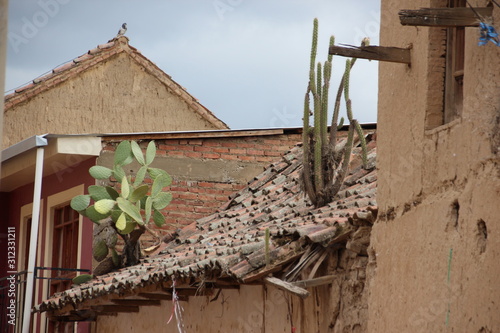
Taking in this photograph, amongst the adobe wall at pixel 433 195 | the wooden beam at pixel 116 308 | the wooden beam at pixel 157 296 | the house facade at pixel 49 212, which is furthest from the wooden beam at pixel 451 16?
the house facade at pixel 49 212

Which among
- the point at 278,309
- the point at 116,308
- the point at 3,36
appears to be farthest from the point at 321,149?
the point at 3,36

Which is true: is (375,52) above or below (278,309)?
above

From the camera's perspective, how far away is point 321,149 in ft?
32.9

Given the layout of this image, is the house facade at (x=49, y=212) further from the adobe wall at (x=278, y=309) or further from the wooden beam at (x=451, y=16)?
the wooden beam at (x=451, y=16)

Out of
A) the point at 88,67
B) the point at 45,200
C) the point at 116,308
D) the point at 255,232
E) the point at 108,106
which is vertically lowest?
the point at 116,308

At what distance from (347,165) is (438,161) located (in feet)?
12.5

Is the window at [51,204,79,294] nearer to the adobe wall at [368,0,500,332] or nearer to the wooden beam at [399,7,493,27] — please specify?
the adobe wall at [368,0,500,332]

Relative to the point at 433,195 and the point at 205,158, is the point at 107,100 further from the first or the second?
the point at 433,195

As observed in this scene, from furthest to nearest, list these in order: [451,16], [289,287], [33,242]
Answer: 1. [33,242]
2. [289,287]
3. [451,16]

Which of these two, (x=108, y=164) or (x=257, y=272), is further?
(x=108, y=164)

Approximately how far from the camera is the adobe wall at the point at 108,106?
18172mm

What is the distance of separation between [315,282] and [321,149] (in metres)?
2.32

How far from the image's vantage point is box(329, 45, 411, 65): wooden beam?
6530 millimetres

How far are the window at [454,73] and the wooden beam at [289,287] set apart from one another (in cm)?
213
